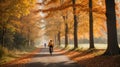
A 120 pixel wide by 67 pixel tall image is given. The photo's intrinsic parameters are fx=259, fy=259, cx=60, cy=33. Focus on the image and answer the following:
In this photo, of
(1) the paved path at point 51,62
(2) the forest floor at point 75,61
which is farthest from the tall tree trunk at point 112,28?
(1) the paved path at point 51,62

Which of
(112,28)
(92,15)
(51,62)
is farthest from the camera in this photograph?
(92,15)

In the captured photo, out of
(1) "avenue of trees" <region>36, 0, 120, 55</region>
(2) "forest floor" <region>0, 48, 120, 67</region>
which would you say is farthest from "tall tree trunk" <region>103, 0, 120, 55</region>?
(2) "forest floor" <region>0, 48, 120, 67</region>

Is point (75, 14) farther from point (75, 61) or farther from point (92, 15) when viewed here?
point (75, 61)

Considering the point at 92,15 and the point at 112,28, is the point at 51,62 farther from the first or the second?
the point at 92,15

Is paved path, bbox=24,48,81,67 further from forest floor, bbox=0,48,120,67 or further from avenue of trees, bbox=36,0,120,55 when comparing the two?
avenue of trees, bbox=36,0,120,55

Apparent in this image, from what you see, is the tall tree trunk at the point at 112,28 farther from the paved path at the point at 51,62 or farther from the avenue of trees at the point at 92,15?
the paved path at the point at 51,62

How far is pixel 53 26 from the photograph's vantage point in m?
60.3

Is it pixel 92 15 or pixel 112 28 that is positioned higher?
pixel 92 15

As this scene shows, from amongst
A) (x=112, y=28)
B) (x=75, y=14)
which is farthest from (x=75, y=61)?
(x=75, y=14)

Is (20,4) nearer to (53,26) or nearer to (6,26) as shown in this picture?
(6,26)

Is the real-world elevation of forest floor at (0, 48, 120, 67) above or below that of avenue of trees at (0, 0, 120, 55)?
below

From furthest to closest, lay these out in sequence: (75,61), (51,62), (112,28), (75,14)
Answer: (75,14) < (75,61) < (51,62) < (112,28)

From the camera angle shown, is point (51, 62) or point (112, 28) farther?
Result: point (51, 62)

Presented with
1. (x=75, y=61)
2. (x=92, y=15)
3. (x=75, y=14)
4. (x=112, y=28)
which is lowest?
(x=75, y=61)
